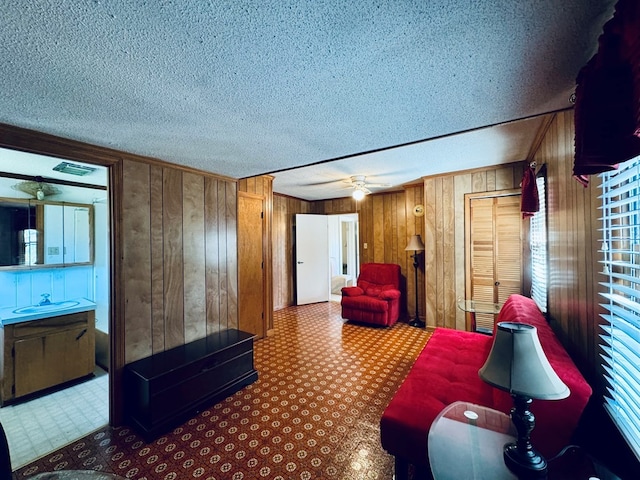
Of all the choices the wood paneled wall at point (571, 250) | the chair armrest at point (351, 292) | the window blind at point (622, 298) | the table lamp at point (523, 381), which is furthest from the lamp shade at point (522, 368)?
the chair armrest at point (351, 292)

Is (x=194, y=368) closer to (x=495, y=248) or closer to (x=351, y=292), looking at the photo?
(x=351, y=292)

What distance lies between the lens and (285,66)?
116cm

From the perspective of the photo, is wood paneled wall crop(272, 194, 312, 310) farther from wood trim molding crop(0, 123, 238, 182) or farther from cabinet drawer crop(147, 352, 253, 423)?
wood trim molding crop(0, 123, 238, 182)

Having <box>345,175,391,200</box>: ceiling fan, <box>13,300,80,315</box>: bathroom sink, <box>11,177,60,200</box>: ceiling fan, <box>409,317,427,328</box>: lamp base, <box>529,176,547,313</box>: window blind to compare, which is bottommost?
<box>409,317,427,328</box>: lamp base

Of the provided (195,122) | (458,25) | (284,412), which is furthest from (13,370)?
(458,25)

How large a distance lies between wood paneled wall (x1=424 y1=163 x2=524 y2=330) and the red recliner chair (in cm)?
60

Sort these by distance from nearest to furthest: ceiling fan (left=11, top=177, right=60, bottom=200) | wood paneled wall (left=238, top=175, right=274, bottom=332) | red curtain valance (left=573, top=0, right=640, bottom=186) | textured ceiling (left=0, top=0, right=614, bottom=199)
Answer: red curtain valance (left=573, top=0, right=640, bottom=186) < textured ceiling (left=0, top=0, right=614, bottom=199) < ceiling fan (left=11, top=177, right=60, bottom=200) < wood paneled wall (left=238, top=175, right=274, bottom=332)

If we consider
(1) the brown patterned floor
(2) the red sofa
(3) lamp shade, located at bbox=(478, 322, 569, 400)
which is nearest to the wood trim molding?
(1) the brown patterned floor

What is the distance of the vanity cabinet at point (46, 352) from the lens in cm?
248

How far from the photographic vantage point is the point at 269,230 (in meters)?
4.09

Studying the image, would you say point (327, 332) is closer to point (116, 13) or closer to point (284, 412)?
point (284, 412)

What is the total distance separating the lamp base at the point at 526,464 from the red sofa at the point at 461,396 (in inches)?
9.9

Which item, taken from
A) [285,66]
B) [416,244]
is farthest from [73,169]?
[416,244]

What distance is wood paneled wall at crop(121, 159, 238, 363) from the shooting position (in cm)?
226
